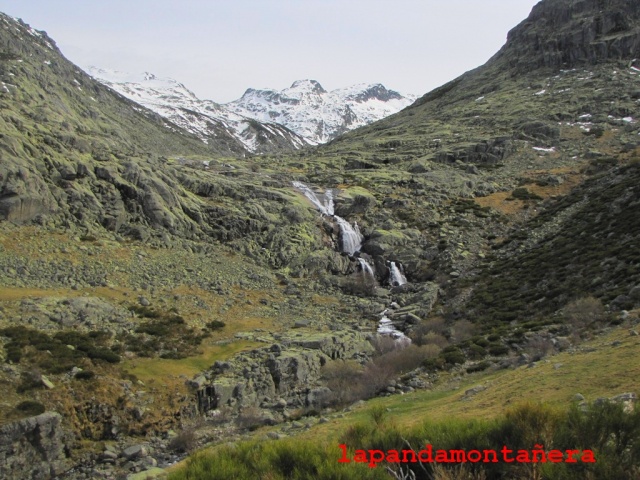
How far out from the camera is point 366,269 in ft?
157

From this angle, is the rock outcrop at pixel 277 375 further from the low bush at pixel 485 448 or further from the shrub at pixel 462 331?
the low bush at pixel 485 448

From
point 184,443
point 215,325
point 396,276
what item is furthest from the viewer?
point 396,276

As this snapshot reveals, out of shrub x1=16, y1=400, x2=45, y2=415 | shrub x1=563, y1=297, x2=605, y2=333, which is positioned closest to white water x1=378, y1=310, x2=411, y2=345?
shrub x1=563, y1=297, x2=605, y2=333

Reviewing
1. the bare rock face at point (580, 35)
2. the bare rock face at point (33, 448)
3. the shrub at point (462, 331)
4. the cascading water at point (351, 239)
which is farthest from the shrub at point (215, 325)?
the bare rock face at point (580, 35)

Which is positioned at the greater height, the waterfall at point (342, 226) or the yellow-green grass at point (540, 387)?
the waterfall at point (342, 226)

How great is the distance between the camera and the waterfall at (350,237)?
168ft

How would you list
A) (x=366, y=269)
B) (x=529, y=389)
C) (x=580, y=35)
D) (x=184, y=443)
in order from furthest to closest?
(x=580, y=35) < (x=366, y=269) < (x=184, y=443) < (x=529, y=389)

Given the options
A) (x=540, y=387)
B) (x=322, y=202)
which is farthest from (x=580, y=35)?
(x=540, y=387)

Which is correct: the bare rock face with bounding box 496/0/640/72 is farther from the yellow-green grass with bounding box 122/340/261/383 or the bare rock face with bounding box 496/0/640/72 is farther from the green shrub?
the green shrub

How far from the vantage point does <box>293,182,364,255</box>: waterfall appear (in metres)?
51.5

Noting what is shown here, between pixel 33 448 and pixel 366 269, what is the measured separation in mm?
34897

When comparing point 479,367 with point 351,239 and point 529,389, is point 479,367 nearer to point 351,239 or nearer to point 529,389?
point 529,389

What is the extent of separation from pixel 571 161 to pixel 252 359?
223 feet

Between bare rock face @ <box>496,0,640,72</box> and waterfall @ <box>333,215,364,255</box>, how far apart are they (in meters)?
93.9
